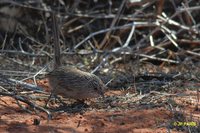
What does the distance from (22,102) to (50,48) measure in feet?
7.66

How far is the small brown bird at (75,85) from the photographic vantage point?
194 inches

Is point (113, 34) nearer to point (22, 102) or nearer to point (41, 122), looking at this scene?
point (22, 102)

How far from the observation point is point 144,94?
552 cm

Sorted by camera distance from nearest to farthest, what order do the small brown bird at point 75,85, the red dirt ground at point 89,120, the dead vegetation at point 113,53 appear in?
the red dirt ground at point 89,120, the small brown bird at point 75,85, the dead vegetation at point 113,53

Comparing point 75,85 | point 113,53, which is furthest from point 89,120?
point 113,53

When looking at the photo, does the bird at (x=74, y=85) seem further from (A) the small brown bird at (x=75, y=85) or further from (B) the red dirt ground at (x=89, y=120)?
(B) the red dirt ground at (x=89, y=120)

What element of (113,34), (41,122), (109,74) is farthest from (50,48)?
(41,122)

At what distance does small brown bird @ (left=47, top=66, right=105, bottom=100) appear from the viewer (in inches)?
194

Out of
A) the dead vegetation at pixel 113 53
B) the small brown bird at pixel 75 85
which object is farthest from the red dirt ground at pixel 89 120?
the small brown bird at pixel 75 85

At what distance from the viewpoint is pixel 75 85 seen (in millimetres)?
4961

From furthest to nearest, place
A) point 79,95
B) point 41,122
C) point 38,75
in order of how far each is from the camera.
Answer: point 38,75, point 79,95, point 41,122

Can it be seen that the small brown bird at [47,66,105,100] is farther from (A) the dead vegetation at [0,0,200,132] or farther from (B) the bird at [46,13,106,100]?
(A) the dead vegetation at [0,0,200,132]

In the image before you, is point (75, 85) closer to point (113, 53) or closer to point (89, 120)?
point (89, 120)

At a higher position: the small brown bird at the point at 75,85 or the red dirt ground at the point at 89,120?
the small brown bird at the point at 75,85
